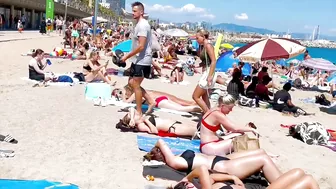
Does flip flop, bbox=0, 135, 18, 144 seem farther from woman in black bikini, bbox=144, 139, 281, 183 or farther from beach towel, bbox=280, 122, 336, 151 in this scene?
beach towel, bbox=280, 122, 336, 151

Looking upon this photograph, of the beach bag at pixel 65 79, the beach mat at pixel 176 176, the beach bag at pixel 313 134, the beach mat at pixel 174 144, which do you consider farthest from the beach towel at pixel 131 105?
the beach mat at pixel 176 176

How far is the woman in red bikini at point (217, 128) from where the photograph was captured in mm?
4371

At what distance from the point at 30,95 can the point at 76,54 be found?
762 cm

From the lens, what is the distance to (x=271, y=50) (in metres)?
8.77

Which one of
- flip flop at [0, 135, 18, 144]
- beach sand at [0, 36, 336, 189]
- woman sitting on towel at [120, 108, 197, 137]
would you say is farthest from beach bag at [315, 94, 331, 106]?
flip flop at [0, 135, 18, 144]

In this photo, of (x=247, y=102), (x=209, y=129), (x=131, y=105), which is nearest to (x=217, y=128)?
(x=209, y=129)

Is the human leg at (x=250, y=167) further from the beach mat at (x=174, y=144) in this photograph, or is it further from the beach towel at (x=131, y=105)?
the beach towel at (x=131, y=105)

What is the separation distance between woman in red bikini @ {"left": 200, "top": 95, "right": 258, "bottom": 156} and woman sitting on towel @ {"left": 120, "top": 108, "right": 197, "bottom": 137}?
1.02 metres

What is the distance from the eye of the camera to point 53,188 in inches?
139

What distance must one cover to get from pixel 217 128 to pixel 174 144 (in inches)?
32.0

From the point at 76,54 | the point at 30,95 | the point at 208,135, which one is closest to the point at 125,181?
the point at 208,135

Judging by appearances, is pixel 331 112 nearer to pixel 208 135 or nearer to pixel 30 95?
pixel 208 135

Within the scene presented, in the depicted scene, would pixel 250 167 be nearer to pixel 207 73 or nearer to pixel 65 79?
pixel 207 73

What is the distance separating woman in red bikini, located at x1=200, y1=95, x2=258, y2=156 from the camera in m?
4.37
